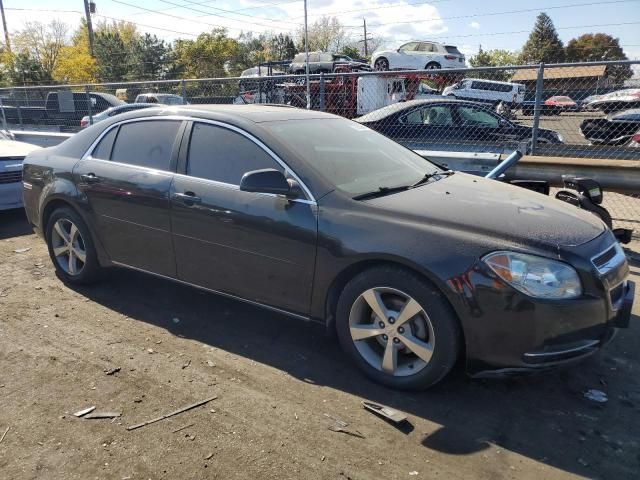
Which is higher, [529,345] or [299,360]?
[529,345]

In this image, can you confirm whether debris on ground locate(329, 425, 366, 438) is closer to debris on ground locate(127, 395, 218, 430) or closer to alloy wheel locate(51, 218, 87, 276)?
debris on ground locate(127, 395, 218, 430)

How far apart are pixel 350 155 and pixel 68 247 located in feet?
9.06

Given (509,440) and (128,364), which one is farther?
(128,364)

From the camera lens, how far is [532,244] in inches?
110

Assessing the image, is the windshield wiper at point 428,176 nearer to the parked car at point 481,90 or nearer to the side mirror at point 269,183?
the side mirror at point 269,183

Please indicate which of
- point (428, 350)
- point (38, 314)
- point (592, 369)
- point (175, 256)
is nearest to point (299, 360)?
point (428, 350)

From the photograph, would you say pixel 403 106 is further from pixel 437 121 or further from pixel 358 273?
pixel 358 273

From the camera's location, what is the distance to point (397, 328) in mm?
3016

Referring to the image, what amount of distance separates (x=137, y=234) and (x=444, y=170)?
8.25 feet

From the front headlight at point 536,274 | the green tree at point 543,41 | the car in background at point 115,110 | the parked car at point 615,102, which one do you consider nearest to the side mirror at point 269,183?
the front headlight at point 536,274

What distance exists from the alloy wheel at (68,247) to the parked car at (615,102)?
8315 millimetres

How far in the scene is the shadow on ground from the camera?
2594mm

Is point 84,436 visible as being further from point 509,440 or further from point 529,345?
point 529,345

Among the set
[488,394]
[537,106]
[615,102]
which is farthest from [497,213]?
[615,102]
